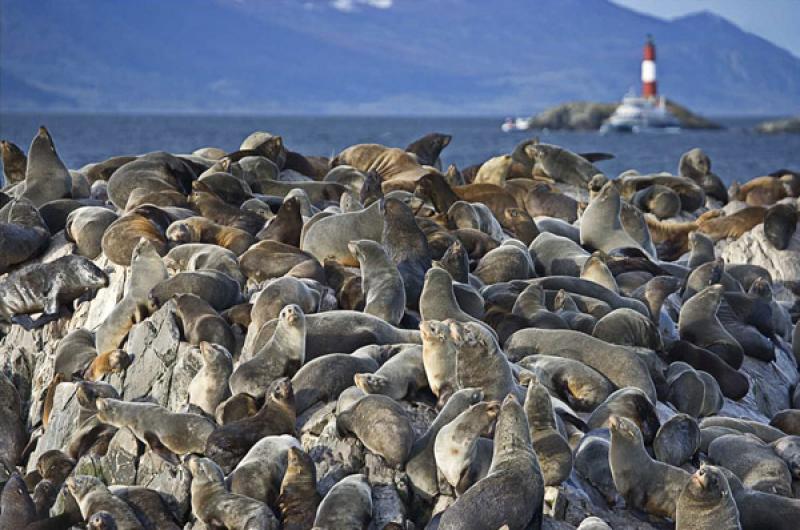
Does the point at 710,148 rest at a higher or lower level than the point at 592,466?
lower

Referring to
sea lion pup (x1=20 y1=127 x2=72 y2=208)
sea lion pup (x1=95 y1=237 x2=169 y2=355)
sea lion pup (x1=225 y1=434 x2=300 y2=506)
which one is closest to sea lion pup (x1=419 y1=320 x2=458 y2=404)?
sea lion pup (x1=225 y1=434 x2=300 y2=506)

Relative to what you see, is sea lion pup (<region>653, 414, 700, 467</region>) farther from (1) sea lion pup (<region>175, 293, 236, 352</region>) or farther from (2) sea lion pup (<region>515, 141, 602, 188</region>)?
(2) sea lion pup (<region>515, 141, 602, 188</region>)

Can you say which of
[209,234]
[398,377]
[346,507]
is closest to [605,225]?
[209,234]

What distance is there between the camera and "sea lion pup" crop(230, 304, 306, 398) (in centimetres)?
745

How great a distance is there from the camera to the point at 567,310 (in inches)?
363

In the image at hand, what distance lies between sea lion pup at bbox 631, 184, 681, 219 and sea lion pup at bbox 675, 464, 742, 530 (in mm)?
9524

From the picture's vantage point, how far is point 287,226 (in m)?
10.2

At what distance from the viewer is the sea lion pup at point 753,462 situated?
7145mm

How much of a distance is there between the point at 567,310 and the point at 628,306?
0.72 metres

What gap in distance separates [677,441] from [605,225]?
5276mm

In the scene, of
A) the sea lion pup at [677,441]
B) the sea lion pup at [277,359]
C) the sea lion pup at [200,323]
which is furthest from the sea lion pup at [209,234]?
the sea lion pup at [677,441]

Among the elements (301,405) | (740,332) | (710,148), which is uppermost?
(301,405)

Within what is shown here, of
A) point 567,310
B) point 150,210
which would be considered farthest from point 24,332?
point 567,310

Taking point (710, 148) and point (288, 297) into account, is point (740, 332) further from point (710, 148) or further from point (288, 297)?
point (710, 148)
